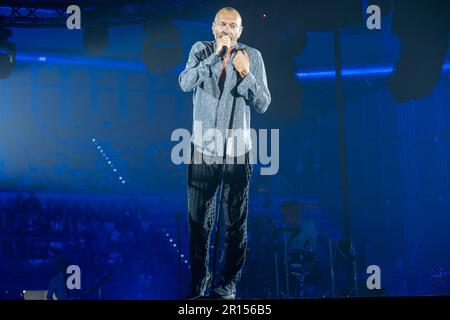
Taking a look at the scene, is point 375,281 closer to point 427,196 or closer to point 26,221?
point 427,196

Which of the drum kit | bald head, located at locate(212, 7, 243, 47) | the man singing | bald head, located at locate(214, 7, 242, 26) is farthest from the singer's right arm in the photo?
the drum kit

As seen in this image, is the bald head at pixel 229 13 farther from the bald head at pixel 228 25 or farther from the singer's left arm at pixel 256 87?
the singer's left arm at pixel 256 87

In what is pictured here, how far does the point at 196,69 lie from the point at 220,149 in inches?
22.9

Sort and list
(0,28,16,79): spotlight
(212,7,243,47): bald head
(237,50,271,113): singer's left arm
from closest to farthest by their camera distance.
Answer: (237,50,271,113): singer's left arm < (212,7,243,47): bald head < (0,28,16,79): spotlight

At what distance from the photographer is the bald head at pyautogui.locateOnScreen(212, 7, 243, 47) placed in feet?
15.2

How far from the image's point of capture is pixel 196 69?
4.52m

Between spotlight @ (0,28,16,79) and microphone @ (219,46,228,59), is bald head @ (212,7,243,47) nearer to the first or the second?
microphone @ (219,46,228,59)

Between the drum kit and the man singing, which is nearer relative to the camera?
the man singing

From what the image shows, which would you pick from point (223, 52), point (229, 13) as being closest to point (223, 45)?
point (223, 52)

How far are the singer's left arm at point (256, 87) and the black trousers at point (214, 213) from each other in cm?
41

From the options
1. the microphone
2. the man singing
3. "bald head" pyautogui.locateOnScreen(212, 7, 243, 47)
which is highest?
"bald head" pyautogui.locateOnScreen(212, 7, 243, 47)

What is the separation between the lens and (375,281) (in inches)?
185

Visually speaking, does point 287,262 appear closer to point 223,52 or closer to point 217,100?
point 217,100

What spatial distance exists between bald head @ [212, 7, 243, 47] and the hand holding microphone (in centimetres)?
3
